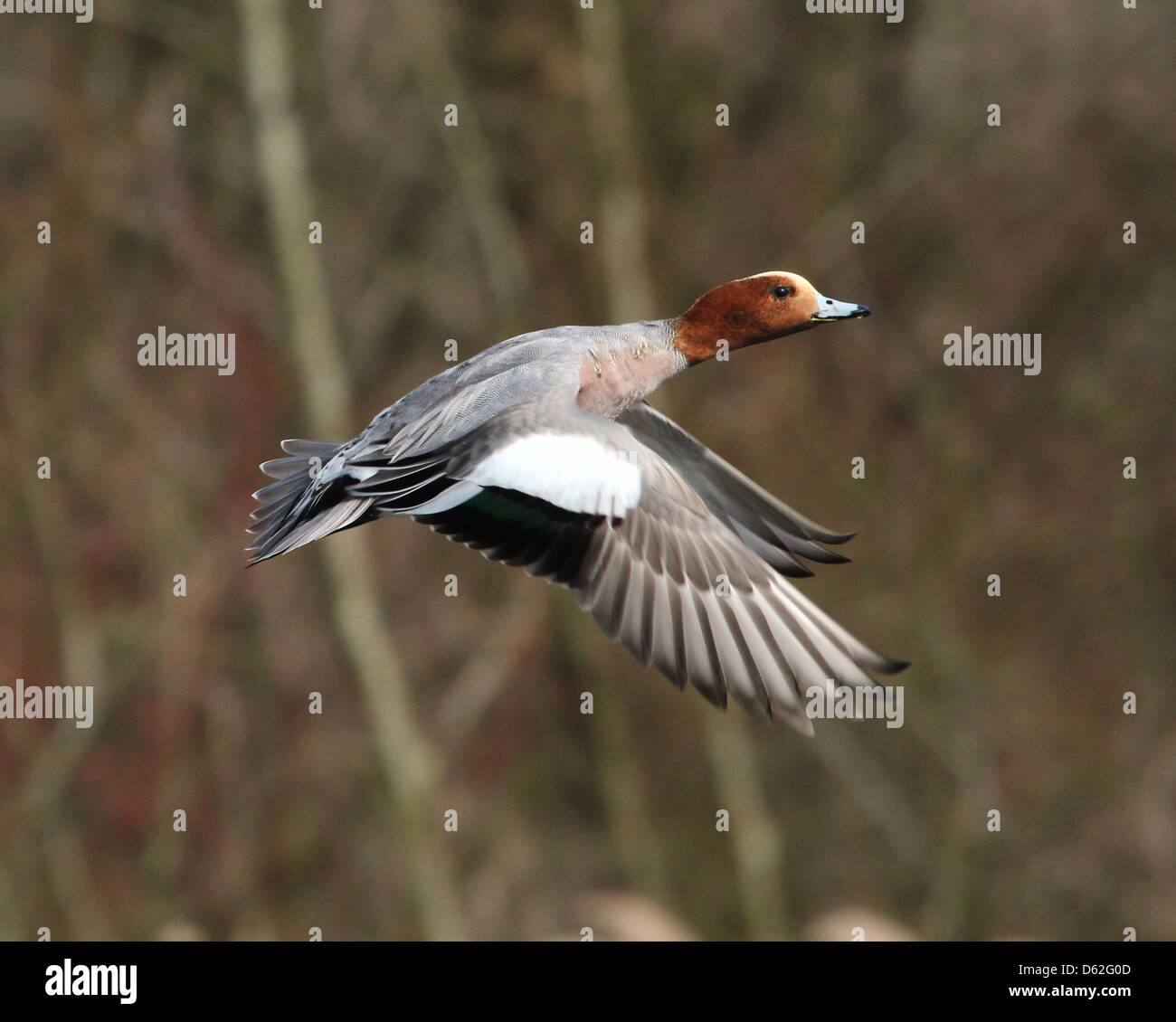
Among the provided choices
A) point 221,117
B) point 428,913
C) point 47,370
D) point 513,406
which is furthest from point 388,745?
point 513,406

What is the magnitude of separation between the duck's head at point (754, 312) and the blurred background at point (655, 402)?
395cm

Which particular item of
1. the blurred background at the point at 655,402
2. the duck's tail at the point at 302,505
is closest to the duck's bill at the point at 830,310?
the duck's tail at the point at 302,505

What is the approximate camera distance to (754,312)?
3553mm

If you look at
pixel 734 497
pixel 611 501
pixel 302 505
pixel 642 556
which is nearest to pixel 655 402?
pixel 734 497

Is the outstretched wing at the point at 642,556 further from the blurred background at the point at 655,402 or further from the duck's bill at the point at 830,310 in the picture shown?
the blurred background at the point at 655,402

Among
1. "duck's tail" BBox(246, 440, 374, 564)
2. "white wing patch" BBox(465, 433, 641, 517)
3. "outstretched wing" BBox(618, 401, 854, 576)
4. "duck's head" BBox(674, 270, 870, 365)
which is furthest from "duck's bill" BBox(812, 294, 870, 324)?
"duck's tail" BBox(246, 440, 374, 564)

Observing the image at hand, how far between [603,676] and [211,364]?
9.27 feet

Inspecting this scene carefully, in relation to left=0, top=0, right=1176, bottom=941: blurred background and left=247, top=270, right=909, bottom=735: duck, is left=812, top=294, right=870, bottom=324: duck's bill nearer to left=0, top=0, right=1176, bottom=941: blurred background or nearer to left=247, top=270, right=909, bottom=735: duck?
left=247, top=270, right=909, bottom=735: duck

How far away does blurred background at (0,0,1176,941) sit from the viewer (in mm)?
7520

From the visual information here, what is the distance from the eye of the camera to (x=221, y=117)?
7.83 m

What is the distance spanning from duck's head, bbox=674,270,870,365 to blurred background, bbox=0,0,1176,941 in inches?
156

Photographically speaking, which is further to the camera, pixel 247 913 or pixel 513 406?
pixel 247 913

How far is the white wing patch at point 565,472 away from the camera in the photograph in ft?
10.1

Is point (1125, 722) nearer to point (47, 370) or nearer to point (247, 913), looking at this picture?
point (247, 913)
